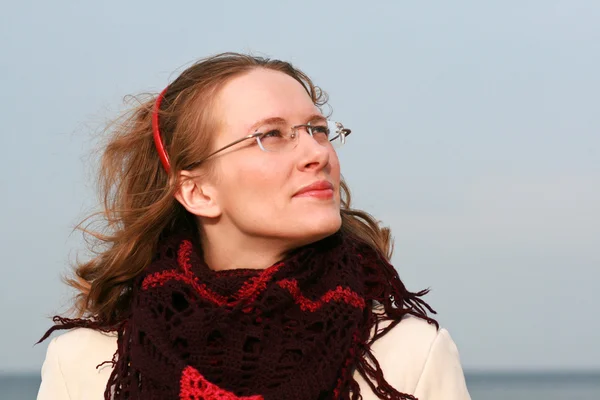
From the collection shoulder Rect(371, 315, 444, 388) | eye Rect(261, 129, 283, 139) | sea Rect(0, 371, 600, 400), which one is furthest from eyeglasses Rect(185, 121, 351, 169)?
sea Rect(0, 371, 600, 400)

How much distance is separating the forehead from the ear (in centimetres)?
24

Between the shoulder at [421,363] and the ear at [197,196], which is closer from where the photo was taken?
the shoulder at [421,363]

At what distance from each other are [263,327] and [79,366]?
727 mm

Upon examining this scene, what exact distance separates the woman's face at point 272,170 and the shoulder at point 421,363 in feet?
1.34

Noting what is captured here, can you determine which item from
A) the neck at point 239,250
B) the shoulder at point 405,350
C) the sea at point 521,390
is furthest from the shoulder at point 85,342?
the sea at point 521,390

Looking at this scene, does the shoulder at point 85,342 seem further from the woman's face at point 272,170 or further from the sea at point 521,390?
the sea at point 521,390

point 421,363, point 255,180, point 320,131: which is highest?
point 320,131

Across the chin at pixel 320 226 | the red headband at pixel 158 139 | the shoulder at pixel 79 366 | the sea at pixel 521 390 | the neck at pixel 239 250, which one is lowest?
the sea at pixel 521 390

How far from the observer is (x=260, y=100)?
9.94ft

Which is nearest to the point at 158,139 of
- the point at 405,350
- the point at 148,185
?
the point at 148,185

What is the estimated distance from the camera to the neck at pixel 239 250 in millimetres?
3033

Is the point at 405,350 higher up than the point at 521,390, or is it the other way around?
the point at 405,350

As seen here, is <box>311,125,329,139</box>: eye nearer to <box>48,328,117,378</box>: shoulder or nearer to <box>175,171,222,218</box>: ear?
<box>175,171,222,218</box>: ear

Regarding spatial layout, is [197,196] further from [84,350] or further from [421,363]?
[421,363]
